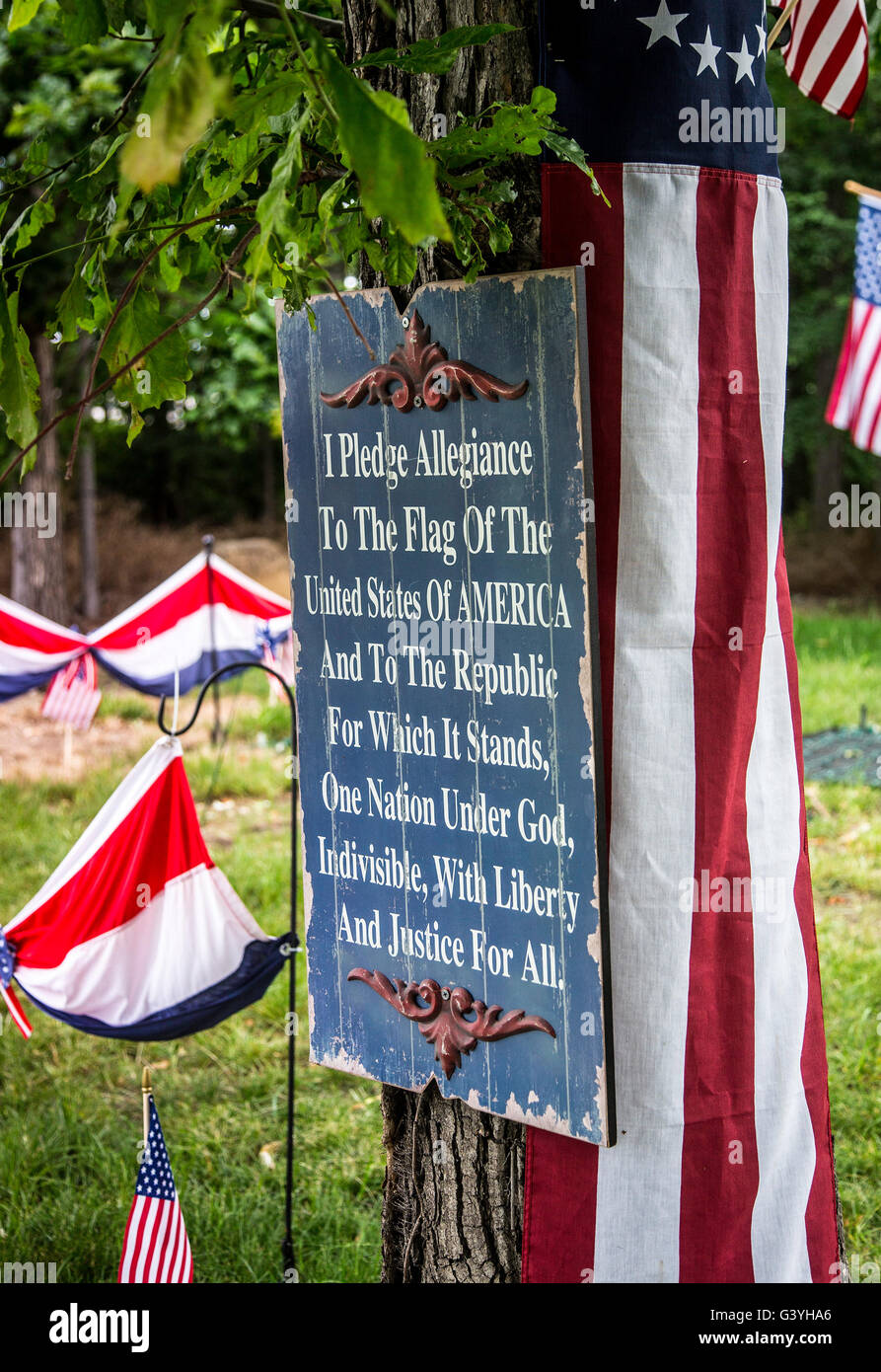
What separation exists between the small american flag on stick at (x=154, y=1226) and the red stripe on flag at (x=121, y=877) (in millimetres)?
671

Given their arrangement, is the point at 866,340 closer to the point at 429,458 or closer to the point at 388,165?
the point at 429,458

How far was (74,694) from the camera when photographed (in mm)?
6730

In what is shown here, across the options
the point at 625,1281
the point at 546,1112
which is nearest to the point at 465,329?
the point at 546,1112

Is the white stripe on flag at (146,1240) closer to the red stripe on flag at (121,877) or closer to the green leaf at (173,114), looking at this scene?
the red stripe on flag at (121,877)

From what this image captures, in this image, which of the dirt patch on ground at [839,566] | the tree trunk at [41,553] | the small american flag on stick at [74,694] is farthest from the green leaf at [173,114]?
the dirt patch on ground at [839,566]

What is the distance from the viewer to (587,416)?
6.15 feet

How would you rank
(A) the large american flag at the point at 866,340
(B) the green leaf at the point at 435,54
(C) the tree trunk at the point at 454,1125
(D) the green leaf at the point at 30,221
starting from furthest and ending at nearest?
(A) the large american flag at the point at 866,340 → (C) the tree trunk at the point at 454,1125 → (D) the green leaf at the point at 30,221 → (B) the green leaf at the point at 435,54

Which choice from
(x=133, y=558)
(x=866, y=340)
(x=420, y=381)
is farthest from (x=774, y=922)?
(x=133, y=558)

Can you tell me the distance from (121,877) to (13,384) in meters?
2.04

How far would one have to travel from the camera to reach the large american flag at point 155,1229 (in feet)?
8.68

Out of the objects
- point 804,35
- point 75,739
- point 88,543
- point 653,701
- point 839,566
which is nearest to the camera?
point 653,701

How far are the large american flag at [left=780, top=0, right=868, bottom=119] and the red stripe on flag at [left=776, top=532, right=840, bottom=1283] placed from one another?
1.46 meters

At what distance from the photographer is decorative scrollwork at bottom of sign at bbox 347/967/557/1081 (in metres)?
2.04

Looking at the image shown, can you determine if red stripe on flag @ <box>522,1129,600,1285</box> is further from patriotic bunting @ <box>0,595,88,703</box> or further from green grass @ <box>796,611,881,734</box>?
green grass @ <box>796,611,881,734</box>
